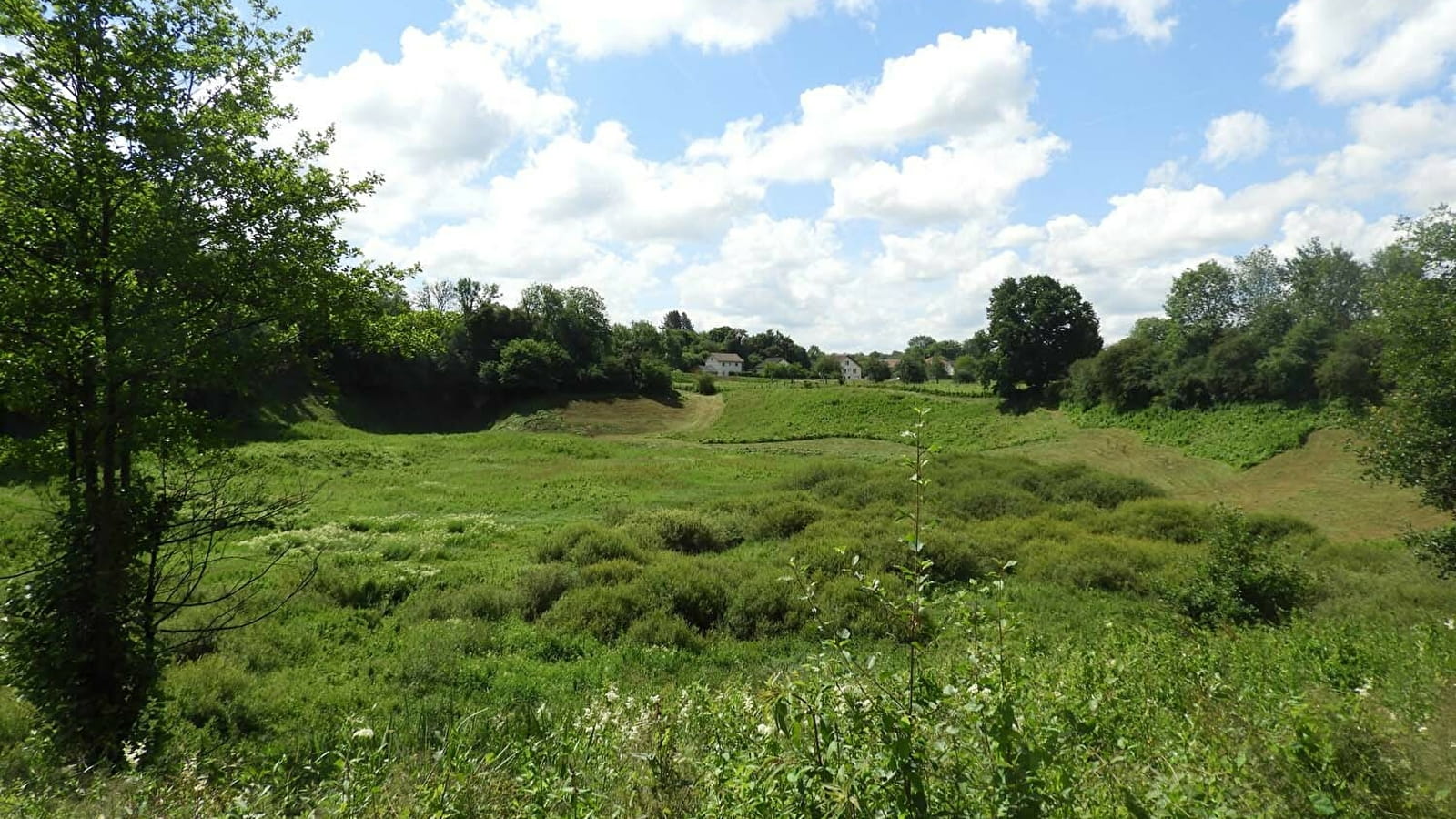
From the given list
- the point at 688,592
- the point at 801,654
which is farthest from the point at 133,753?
the point at 688,592

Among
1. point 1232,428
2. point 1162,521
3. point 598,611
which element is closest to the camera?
point 598,611

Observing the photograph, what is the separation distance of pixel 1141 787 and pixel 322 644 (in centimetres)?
1087

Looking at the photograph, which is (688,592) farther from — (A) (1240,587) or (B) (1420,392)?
(B) (1420,392)

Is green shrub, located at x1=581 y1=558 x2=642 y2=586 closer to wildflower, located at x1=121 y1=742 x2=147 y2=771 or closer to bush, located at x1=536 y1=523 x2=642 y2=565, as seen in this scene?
bush, located at x1=536 y1=523 x2=642 y2=565

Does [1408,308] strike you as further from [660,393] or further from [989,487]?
[660,393]

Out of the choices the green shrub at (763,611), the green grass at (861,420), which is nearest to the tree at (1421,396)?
the green shrub at (763,611)

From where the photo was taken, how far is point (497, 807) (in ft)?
12.6

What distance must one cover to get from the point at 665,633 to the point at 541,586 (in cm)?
310

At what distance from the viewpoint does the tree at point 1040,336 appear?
49906mm

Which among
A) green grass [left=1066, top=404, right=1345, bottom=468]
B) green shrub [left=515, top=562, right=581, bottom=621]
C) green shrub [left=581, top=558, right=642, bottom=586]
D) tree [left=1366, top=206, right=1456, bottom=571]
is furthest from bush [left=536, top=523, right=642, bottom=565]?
green grass [left=1066, top=404, right=1345, bottom=468]

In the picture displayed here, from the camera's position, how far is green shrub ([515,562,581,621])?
40.0 ft

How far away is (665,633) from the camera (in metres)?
11.0

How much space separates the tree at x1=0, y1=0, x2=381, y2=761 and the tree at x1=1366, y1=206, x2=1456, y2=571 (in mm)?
20984

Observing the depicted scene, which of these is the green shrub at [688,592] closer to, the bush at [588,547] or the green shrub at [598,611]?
the green shrub at [598,611]
